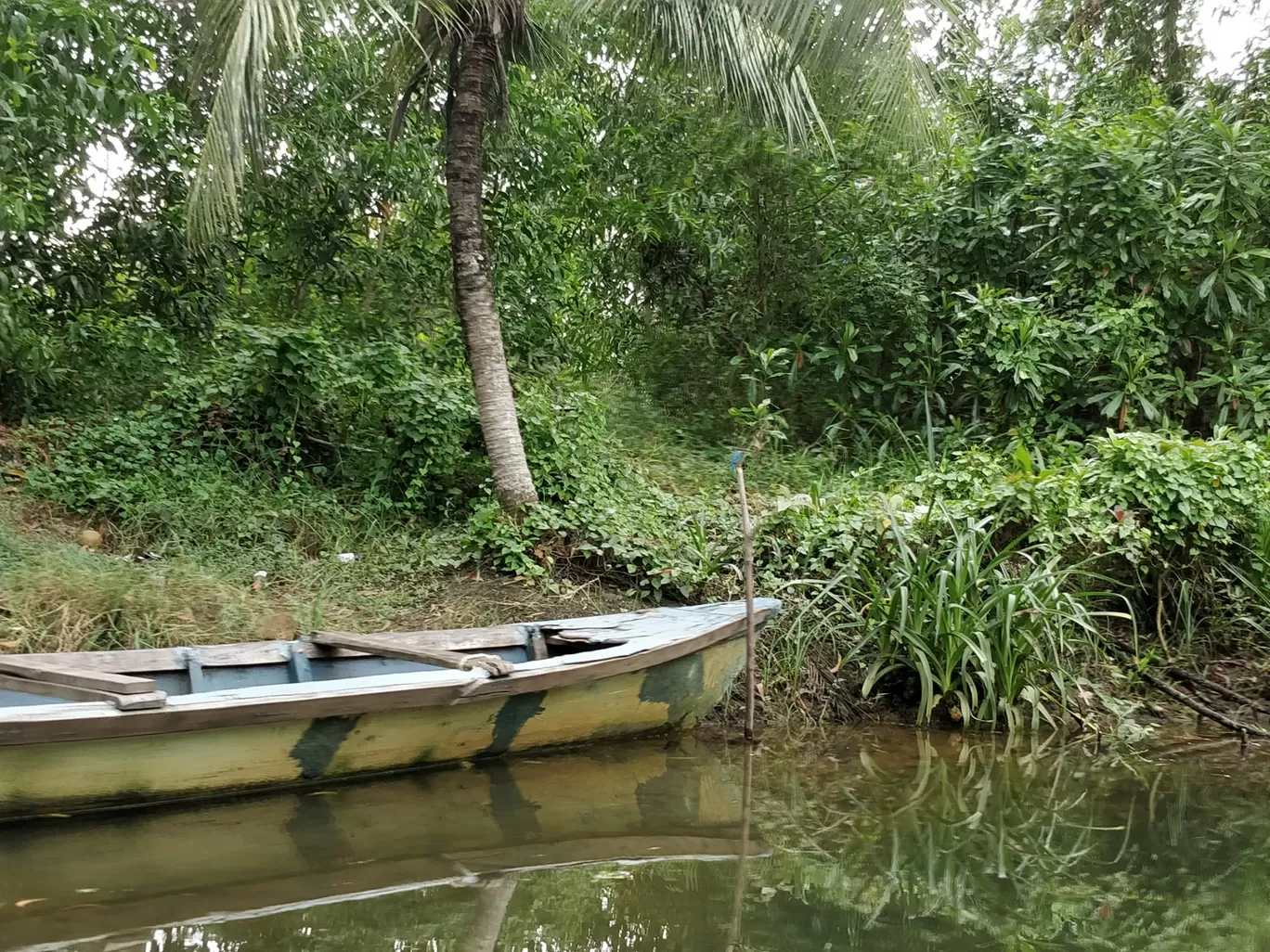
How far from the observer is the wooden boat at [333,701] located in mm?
3676

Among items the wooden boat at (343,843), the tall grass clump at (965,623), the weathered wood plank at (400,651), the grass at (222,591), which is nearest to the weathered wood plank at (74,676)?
the wooden boat at (343,843)

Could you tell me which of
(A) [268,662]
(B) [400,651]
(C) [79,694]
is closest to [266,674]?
(A) [268,662]

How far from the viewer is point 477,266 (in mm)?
6094

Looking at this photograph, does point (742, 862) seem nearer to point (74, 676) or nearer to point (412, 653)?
point (412, 653)

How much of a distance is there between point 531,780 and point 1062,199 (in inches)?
239

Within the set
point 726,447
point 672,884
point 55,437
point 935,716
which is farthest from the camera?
point 726,447

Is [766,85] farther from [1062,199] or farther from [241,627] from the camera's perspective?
[241,627]

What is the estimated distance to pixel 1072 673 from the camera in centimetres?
566

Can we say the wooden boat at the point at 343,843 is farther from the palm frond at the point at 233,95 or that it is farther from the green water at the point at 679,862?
the palm frond at the point at 233,95

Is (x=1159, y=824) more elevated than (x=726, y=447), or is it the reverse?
(x=726, y=447)

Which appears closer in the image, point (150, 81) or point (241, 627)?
point (241, 627)

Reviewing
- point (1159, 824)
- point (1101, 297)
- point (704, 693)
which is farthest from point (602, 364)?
point (1159, 824)

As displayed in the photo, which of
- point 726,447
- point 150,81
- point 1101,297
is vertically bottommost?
point 726,447

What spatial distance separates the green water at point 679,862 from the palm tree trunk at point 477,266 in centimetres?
201
